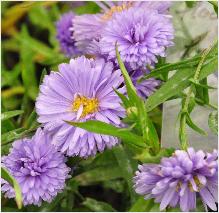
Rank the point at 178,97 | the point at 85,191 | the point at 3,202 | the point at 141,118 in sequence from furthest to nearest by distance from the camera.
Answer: the point at 85,191, the point at 3,202, the point at 178,97, the point at 141,118

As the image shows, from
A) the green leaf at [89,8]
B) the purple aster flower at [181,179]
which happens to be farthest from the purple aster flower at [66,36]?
the purple aster flower at [181,179]

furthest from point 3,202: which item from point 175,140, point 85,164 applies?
point 175,140

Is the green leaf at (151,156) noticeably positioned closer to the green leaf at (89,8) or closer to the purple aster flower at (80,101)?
the purple aster flower at (80,101)

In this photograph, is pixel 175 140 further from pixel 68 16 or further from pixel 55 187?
pixel 68 16

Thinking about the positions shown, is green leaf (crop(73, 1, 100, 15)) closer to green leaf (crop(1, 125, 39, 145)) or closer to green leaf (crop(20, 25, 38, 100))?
green leaf (crop(20, 25, 38, 100))

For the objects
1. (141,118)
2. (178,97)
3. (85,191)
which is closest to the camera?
(141,118)

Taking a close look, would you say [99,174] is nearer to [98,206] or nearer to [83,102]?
[98,206]

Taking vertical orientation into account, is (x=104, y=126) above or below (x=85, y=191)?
above

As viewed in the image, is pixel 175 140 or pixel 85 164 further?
pixel 85 164
